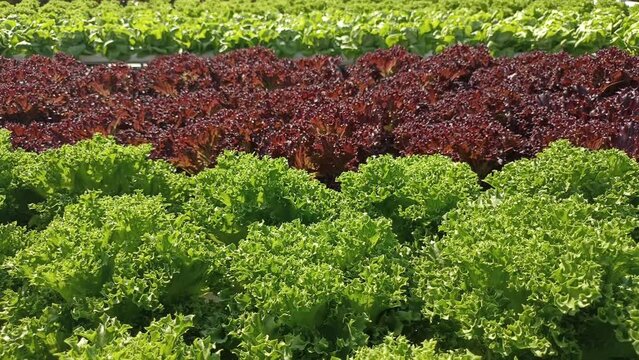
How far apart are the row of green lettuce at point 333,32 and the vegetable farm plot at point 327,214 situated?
1.67 metres

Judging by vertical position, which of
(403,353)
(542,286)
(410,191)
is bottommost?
(403,353)

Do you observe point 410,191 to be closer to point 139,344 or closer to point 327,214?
point 327,214

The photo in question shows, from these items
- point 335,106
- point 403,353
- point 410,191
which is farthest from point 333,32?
point 403,353

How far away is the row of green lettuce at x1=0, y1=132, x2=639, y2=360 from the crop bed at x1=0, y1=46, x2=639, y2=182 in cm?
101

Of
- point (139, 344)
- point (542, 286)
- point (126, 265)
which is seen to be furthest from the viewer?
point (126, 265)

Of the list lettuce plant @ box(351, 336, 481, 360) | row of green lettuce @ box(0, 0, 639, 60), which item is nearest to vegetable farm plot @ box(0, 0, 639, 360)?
lettuce plant @ box(351, 336, 481, 360)

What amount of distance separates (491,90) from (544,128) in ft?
3.09

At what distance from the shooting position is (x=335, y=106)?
6.27 metres

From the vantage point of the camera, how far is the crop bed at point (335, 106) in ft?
18.2

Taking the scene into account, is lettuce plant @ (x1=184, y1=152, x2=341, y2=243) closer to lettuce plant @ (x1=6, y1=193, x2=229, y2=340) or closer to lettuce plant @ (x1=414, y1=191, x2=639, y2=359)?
lettuce plant @ (x1=6, y1=193, x2=229, y2=340)

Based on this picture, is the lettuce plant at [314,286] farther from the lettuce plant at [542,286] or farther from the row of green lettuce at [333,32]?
the row of green lettuce at [333,32]

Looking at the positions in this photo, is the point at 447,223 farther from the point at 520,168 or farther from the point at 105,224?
the point at 105,224

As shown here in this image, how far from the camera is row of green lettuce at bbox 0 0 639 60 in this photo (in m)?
9.12

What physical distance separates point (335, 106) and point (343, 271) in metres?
2.80
